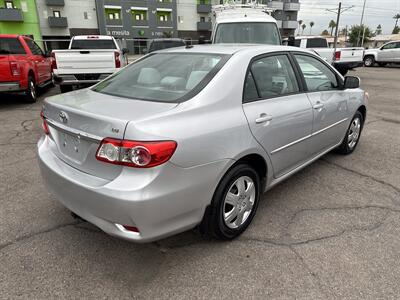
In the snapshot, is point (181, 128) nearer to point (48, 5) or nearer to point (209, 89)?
point (209, 89)

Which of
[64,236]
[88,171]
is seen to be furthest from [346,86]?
[64,236]

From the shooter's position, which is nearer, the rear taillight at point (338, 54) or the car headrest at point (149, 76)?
the car headrest at point (149, 76)

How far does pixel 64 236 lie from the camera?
2.87 meters

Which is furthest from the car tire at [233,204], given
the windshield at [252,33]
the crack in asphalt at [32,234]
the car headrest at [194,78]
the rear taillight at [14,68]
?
the windshield at [252,33]

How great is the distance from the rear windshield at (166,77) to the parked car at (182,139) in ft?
0.04

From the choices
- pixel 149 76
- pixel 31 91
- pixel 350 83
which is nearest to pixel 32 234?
pixel 149 76

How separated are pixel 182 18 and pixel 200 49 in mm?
47585

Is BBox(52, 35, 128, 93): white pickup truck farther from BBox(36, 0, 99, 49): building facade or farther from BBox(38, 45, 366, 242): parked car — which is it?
BBox(36, 0, 99, 49): building facade

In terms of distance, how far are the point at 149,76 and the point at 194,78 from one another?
571 millimetres

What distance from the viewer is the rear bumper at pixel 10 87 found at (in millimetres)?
7635

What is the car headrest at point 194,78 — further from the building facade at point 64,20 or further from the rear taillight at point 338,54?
the building facade at point 64,20

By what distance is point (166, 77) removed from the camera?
9.52 feet

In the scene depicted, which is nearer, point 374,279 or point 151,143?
point 151,143

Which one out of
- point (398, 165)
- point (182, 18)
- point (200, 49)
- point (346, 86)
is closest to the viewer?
point (200, 49)
